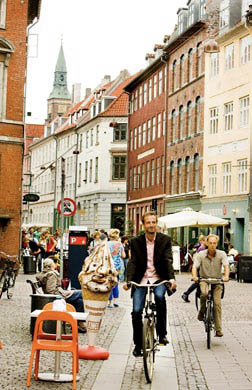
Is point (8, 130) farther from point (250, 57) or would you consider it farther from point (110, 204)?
point (110, 204)

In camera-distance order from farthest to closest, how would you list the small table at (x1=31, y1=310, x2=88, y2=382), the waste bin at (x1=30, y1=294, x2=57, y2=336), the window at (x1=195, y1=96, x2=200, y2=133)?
1. the window at (x1=195, y1=96, x2=200, y2=133)
2. the waste bin at (x1=30, y1=294, x2=57, y2=336)
3. the small table at (x1=31, y1=310, x2=88, y2=382)

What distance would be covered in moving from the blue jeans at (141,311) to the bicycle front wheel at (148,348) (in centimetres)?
20

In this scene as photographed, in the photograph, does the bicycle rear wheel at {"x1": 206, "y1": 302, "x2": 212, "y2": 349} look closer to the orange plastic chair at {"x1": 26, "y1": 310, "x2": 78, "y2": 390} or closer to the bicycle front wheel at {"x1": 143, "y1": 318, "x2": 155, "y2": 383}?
the bicycle front wheel at {"x1": 143, "y1": 318, "x2": 155, "y2": 383}

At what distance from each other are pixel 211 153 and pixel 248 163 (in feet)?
17.9

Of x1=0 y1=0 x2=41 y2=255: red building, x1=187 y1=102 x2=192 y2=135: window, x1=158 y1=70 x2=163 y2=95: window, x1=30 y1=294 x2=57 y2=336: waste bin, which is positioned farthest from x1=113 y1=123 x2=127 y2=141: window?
x1=30 y1=294 x2=57 y2=336: waste bin

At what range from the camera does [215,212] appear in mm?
46438

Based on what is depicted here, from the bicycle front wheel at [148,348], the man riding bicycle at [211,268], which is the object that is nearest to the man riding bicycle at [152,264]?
the bicycle front wheel at [148,348]

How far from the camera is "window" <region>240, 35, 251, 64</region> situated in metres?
43.4

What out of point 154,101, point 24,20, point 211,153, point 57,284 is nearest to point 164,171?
point 154,101

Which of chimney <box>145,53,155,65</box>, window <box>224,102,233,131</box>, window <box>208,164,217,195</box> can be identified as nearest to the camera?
window <box>224,102,233,131</box>

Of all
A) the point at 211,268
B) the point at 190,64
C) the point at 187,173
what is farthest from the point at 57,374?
the point at 190,64

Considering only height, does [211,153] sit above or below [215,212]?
above

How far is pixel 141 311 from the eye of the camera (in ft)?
32.9

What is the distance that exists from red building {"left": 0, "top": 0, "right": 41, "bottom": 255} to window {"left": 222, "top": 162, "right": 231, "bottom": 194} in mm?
14840
